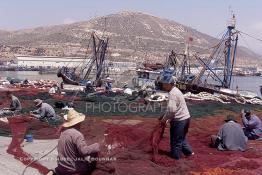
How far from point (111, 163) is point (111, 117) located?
29.3 feet

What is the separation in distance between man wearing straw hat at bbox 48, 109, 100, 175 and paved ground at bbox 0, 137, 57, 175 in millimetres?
1326

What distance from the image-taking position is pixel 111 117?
15.9 metres

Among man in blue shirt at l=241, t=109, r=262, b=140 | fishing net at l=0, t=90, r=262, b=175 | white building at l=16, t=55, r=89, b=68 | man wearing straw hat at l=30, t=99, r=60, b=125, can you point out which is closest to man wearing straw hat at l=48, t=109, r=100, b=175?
fishing net at l=0, t=90, r=262, b=175

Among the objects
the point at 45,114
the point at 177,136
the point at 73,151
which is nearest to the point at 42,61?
the point at 45,114

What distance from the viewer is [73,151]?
6.25 meters

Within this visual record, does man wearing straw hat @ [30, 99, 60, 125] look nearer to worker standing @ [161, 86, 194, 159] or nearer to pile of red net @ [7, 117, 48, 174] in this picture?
pile of red net @ [7, 117, 48, 174]

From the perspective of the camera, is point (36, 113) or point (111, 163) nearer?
point (111, 163)

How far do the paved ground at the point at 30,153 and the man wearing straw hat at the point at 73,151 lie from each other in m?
1.33

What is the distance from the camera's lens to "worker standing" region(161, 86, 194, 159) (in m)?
7.98

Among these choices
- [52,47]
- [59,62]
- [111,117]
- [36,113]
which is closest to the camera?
[36,113]

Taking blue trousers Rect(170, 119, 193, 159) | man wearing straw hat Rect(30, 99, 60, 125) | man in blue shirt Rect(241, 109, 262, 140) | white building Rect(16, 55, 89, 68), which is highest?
blue trousers Rect(170, 119, 193, 159)

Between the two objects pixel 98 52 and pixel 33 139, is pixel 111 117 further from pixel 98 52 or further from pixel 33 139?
pixel 98 52

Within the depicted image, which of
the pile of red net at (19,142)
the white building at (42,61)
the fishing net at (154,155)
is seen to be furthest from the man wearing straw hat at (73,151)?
the white building at (42,61)

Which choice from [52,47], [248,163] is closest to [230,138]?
[248,163]
